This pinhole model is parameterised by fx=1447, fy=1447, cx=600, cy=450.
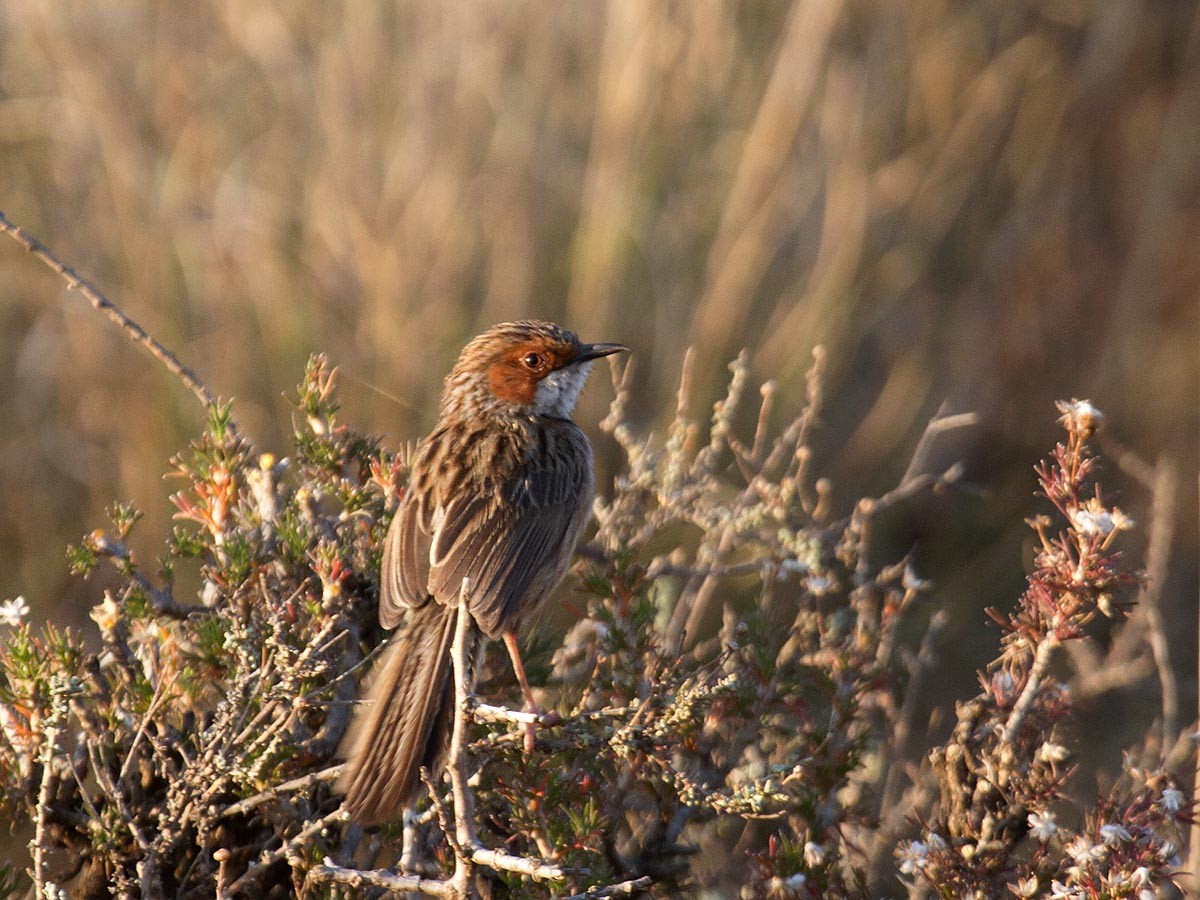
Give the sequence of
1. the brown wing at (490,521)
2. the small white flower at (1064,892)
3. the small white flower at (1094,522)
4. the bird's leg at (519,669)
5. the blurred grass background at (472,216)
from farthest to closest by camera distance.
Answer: the blurred grass background at (472,216) < the brown wing at (490,521) < the bird's leg at (519,669) < the small white flower at (1094,522) < the small white flower at (1064,892)

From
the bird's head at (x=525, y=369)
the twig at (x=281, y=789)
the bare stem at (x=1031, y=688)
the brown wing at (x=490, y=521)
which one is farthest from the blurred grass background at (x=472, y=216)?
the bare stem at (x=1031, y=688)

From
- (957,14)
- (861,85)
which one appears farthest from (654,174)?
(957,14)

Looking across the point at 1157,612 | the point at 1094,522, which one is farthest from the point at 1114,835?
the point at 1157,612

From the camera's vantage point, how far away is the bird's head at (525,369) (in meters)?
4.77

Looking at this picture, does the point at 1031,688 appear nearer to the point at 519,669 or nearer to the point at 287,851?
the point at 519,669

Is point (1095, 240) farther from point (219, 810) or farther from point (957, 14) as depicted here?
Result: point (219, 810)

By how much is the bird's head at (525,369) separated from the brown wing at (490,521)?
159mm

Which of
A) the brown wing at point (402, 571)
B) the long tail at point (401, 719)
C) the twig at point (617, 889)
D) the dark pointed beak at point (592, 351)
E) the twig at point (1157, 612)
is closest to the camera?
the twig at point (617, 889)

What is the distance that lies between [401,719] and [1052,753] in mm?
1367

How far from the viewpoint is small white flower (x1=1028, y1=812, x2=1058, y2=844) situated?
285cm

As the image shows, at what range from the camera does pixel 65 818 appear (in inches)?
122

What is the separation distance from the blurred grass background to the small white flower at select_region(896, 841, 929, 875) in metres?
3.98

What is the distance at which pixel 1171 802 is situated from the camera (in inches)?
112

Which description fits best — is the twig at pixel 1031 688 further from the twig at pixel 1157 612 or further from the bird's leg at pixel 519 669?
the bird's leg at pixel 519 669
